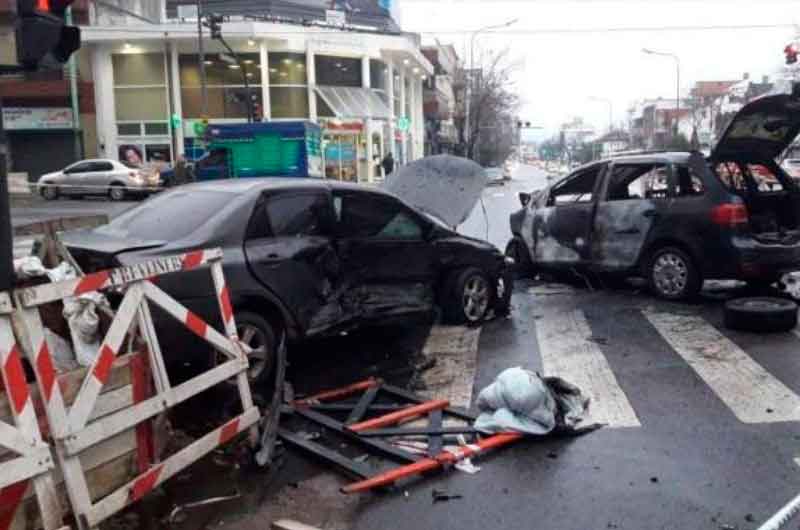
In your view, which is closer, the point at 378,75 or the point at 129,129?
the point at 129,129

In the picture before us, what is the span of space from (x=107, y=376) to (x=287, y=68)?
38.8 meters

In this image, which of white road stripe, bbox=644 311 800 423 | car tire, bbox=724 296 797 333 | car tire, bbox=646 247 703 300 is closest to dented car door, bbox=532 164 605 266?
car tire, bbox=646 247 703 300

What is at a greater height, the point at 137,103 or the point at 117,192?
the point at 137,103

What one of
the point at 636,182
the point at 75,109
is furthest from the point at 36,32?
the point at 75,109

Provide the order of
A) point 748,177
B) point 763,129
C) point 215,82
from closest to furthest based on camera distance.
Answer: point 763,129 → point 748,177 → point 215,82

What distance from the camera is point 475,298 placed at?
8.66 m

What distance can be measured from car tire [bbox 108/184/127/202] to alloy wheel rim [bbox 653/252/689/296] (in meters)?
25.0

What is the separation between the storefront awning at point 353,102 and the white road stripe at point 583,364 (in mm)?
32901

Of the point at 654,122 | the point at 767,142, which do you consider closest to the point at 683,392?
the point at 767,142

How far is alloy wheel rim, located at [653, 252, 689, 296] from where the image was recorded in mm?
9359

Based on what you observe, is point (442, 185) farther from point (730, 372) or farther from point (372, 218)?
point (730, 372)

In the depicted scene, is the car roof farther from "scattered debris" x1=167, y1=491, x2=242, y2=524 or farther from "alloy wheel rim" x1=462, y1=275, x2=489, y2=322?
"scattered debris" x1=167, y1=491, x2=242, y2=524

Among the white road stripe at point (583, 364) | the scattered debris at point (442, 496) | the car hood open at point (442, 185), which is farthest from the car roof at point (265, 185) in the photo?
the scattered debris at point (442, 496)

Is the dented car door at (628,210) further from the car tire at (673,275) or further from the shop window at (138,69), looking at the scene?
the shop window at (138,69)
